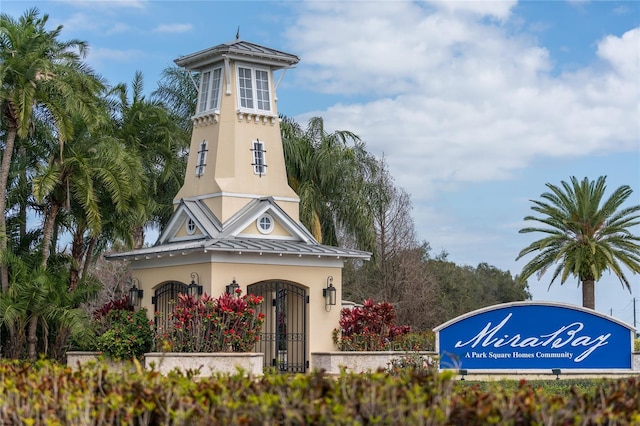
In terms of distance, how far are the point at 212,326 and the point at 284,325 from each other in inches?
197

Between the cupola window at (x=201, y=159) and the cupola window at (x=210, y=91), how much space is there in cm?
118

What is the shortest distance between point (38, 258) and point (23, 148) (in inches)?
143

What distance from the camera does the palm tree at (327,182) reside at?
133ft

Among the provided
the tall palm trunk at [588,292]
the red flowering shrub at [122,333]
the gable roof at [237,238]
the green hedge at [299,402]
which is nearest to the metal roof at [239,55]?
the gable roof at [237,238]

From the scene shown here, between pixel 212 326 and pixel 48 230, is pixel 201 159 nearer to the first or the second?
pixel 48 230

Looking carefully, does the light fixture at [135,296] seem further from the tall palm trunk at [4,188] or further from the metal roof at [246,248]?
the tall palm trunk at [4,188]

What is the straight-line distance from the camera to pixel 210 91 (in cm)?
3316

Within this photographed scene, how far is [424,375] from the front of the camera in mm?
11867

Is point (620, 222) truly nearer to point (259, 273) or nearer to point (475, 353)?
point (475, 353)

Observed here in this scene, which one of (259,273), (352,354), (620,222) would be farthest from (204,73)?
(620,222)

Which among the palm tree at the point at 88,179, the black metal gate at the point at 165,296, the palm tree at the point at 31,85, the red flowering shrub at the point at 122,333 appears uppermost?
the palm tree at the point at 31,85

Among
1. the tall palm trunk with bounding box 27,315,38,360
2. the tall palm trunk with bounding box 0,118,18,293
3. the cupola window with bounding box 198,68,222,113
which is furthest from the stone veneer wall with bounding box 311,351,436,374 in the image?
the tall palm trunk with bounding box 0,118,18,293

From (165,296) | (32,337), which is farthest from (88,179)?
(32,337)

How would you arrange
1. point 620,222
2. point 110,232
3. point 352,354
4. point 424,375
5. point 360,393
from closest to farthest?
point 360,393 → point 424,375 → point 352,354 → point 110,232 → point 620,222
